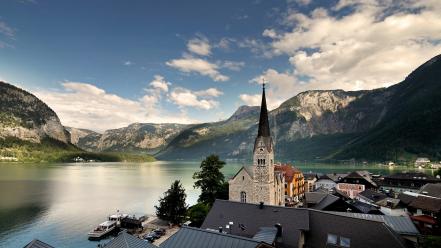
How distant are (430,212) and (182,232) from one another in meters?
41.9

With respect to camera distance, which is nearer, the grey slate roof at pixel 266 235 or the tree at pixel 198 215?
the grey slate roof at pixel 266 235

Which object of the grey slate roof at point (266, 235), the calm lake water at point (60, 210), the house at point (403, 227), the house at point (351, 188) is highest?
the grey slate roof at point (266, 235)

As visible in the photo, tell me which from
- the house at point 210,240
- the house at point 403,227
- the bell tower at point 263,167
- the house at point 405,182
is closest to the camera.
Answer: the house at point 210,240

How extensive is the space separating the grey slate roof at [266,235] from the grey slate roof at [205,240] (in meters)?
4.19

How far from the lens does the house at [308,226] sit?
25031 mm

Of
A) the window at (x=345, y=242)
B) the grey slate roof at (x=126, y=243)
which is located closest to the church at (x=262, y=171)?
the window at (x=345, y=242)

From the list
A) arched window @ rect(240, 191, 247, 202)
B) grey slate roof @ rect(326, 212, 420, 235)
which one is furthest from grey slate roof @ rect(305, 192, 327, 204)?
grey slate roof @ rect(326, 212, 420, 235)

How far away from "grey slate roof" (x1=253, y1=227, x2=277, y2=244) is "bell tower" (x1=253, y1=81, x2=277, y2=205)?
2313 centimetres

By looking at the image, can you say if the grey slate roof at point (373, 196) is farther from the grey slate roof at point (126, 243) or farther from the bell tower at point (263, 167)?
the grey slate roof at point (126, 243)

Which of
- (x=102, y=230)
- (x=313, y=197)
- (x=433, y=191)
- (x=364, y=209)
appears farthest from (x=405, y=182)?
(x=102, y=230)

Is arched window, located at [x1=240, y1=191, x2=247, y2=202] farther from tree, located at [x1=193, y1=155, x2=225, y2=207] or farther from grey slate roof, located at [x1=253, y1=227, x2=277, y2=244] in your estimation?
grey slate roof, located at [x1=253, y1=227, x2=277, y2=244]

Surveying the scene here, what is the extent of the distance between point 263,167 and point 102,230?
31.7 meters

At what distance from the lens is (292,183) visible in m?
82.3

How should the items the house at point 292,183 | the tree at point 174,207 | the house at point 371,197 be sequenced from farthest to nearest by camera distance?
1. the house at point 292,183
2. the house at point 371,197
3. the tree at point 174,207
